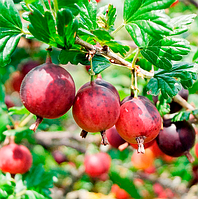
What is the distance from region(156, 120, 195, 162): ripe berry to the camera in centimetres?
137

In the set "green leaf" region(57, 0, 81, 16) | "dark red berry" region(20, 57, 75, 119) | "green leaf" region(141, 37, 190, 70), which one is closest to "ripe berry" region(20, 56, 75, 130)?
"dark red berry" region(20, 57, 75, 119)

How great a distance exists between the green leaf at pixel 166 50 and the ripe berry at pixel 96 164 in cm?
215

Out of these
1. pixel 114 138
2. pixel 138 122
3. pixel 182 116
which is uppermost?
pixel 138 122

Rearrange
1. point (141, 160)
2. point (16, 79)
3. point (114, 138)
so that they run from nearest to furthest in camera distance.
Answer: point (114, 138)
point (16, 79)
point (141, 160)

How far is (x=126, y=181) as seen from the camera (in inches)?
131

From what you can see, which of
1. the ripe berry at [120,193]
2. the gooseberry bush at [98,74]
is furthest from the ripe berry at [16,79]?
the ripe berry at [120,193]

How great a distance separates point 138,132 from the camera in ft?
3.21

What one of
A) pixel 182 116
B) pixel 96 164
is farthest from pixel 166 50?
pixel 96 164

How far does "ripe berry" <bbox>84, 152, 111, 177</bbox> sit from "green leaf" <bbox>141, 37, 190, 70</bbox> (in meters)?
2.15

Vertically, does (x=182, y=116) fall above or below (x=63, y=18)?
below

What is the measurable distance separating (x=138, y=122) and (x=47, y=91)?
0.36m

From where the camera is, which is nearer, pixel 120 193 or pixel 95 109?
pixel 95 109

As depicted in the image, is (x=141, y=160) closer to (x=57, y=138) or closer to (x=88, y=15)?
(x=57, y=138)

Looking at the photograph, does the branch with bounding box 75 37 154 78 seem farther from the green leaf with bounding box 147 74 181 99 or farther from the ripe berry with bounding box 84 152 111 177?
the ripe berry with bounding box 84 152 111 177
